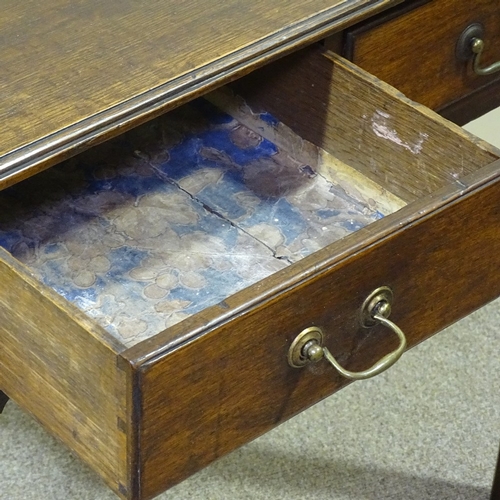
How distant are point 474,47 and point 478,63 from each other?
0.9 inches

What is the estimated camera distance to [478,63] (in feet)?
3.71

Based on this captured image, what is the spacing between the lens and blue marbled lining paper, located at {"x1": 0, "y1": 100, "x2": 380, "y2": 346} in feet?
3.10

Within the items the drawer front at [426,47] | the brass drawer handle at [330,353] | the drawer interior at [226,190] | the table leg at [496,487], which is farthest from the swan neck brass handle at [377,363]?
the table leg at [496,487]

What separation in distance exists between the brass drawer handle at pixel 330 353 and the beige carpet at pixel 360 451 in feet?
1.83

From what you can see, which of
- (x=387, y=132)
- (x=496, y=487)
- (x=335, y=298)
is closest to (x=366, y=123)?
(x=387, y=132)

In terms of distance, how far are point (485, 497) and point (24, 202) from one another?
0.68m

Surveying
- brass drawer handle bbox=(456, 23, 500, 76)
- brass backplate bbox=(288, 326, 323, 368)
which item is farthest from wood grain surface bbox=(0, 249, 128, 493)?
brass drawer handle bbox=(456, 23, 500, 76)

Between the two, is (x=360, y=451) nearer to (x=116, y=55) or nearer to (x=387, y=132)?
(x=387, y=132)

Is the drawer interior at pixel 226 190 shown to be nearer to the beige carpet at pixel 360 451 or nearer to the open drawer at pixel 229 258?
the open drawer at pixel 229 258

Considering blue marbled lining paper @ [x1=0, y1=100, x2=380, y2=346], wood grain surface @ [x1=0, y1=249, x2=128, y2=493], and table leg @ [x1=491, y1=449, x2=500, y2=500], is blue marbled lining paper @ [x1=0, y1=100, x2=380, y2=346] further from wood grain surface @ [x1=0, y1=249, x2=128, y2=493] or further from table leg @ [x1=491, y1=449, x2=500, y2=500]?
table leg @ [x1=491, y1=449, x2=500, y2=500]

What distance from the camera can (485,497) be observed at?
1373 mm

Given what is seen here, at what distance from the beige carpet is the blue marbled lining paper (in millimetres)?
440

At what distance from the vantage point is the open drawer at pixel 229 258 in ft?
2.45

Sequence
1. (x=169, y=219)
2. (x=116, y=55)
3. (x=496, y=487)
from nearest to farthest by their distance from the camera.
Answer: (x=116, y=55) < (x=169, y=219) < (x=496, y=487)
